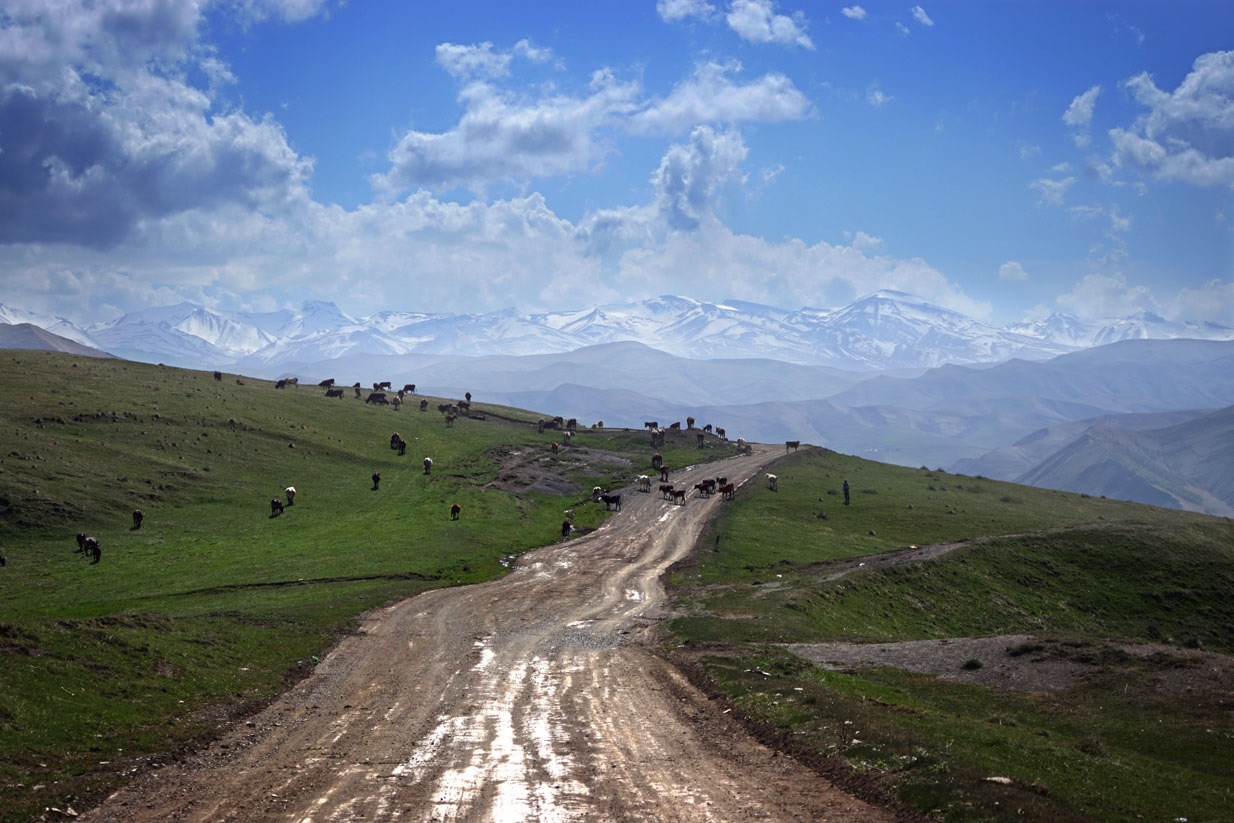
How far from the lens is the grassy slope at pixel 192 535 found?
2120 cm

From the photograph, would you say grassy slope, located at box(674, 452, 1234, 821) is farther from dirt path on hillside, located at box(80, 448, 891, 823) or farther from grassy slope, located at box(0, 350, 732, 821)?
grassy slope, located at box(0, 350, 732, 821)

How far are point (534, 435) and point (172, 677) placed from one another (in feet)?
294

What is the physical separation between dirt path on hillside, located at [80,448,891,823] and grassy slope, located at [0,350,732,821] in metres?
2.15

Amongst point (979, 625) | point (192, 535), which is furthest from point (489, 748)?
point (192, 535)

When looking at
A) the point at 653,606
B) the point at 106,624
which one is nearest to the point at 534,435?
the point at 653,606

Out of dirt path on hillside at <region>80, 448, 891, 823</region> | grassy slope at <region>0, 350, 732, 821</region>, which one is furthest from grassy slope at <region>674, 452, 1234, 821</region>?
grassy slope at <region>0, 350, 732, 821</region>

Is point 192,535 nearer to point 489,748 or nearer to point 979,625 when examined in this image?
point 489,748

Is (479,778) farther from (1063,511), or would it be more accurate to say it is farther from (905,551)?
(1063,511)

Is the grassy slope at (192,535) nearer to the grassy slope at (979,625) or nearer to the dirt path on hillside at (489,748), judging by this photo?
the dirt path on hillside at (489,748)

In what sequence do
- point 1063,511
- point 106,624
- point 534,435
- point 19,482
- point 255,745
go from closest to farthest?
point 255,745, point 106,624, point 19,482, point 1063,511, point 534,435

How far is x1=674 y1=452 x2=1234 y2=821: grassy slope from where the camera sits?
651 inches

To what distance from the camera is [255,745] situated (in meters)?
20.0

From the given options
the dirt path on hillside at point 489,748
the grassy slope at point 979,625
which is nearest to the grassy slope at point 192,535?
the dirt path on hillside at point 489,748

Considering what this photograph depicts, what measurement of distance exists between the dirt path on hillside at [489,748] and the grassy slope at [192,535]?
7.06ft
